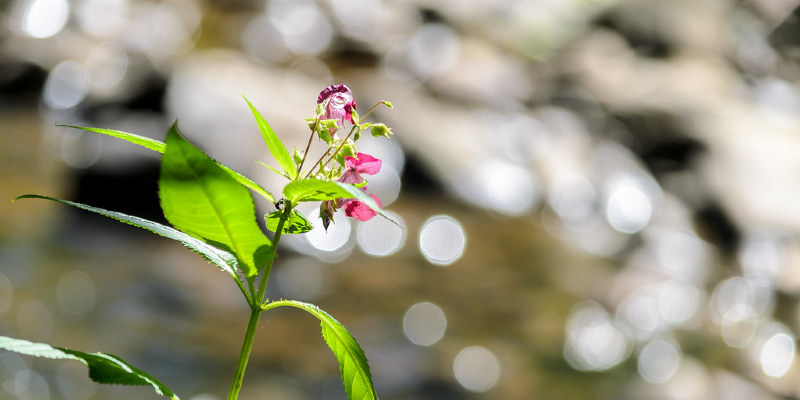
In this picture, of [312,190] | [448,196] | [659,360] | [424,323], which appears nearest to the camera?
[312,190]

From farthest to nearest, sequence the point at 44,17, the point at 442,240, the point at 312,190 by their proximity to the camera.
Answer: the point at 44,17, the point at 442,240, the point at 312,190

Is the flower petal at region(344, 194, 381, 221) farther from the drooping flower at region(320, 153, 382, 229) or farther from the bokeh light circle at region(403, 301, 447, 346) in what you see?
the bokeh light circle at region(403, 301, 447, 346)

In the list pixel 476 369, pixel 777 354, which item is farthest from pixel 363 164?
pixel 777 354

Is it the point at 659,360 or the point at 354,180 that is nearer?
the point at 354,180

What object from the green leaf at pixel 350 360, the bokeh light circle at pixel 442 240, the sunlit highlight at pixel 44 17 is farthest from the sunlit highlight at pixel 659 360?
the sunlit highlight at pixel 44 17

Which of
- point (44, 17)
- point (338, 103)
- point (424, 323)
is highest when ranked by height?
point (44, 17)

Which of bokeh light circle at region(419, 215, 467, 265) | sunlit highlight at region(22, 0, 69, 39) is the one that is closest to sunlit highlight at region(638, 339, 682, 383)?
bokeh light circle at region(419, 215, 467, 265)

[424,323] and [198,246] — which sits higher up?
[424,323]

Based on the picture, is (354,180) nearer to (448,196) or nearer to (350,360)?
(350,360)
